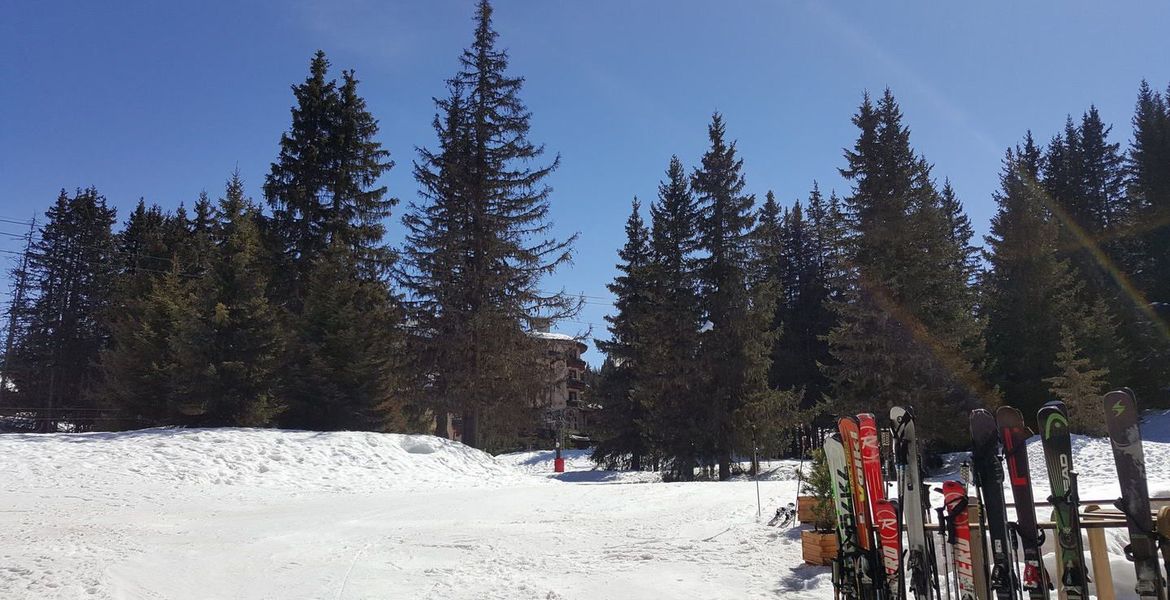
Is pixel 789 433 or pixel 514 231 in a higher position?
pixel 514 231

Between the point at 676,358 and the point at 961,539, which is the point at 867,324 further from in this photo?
the point at 961,539

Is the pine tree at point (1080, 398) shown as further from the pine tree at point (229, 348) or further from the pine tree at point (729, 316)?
the pine tree at point (229, 348)

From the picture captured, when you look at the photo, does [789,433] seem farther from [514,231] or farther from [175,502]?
[175,502]

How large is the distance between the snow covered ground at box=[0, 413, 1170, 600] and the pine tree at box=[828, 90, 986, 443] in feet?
17.2

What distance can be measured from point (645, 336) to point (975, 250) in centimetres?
2676

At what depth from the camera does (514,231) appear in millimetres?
28703

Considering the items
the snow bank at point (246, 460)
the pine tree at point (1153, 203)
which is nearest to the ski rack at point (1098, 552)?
the snow bank at point (246, 460)

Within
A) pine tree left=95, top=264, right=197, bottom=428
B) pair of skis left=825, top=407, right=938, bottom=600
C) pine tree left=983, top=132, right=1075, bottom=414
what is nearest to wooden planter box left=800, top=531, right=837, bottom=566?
pair of skis left=825, top=407, right=938, bottom=600

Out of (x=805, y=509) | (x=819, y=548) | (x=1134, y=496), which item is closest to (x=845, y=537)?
(x=1134, y=496)

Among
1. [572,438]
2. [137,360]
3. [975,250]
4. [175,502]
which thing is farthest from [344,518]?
[572,438]

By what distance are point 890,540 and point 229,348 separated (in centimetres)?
2274

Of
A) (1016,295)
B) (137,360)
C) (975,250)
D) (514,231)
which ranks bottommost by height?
(137,360)

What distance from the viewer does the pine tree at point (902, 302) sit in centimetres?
2511

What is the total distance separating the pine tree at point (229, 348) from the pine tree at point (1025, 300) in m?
28.1
